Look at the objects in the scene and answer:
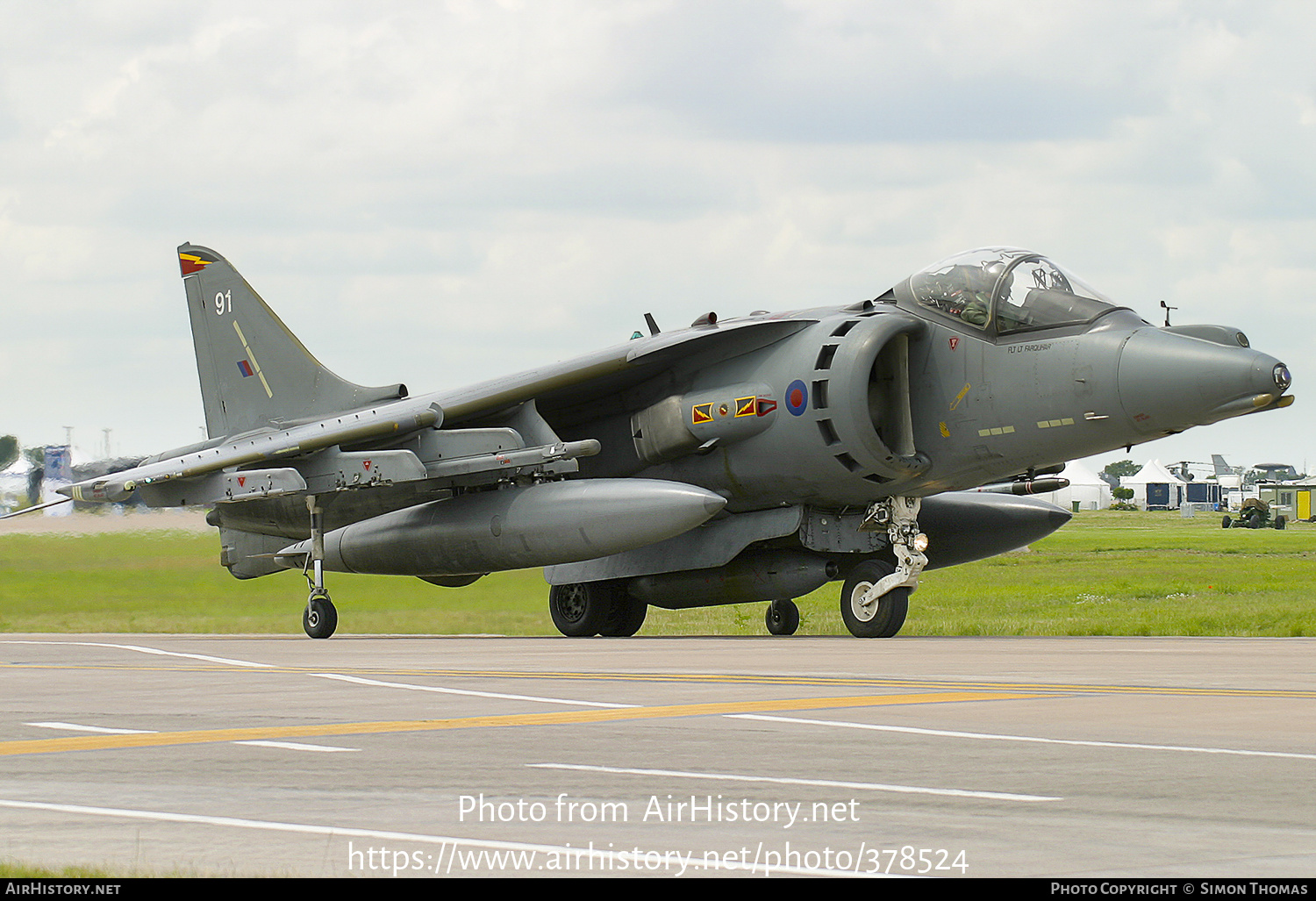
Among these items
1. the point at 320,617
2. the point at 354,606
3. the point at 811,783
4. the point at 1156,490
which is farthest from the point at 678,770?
the point at 1156,490

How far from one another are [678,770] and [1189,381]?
9.57 meters

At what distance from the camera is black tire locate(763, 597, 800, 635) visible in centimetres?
1966

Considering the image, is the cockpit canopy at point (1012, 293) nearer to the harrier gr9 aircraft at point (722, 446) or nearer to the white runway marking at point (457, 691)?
the harrier gr9 aircraft at point (722, 446)

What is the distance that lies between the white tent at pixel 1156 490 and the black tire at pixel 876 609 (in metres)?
116

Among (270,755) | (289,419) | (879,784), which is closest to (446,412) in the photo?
(289,419)

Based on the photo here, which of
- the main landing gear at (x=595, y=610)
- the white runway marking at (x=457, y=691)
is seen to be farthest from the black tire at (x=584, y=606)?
the white runway marking at (x=457, y=691)

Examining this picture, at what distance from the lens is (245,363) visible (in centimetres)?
2133

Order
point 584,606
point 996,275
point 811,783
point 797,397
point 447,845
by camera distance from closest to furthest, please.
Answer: point 447,845 → point 811,783 → point 996,275 → point 797,397 → point 584,606

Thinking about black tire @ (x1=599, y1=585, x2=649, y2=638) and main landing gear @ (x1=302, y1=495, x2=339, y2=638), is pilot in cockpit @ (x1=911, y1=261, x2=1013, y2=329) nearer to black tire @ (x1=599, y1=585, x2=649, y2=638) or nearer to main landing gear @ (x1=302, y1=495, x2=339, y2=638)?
black tire @ (x1=599, y1=585, x2=649, y2=638)

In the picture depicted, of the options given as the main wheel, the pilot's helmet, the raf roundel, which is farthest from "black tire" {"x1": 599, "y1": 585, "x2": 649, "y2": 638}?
the pilot's helmet

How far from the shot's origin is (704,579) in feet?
61.7

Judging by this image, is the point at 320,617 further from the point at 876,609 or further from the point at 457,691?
the point at 457,691

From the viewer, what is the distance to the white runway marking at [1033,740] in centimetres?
653

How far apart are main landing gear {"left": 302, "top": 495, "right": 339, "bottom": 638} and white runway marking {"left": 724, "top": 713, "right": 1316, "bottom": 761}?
11.3 m
